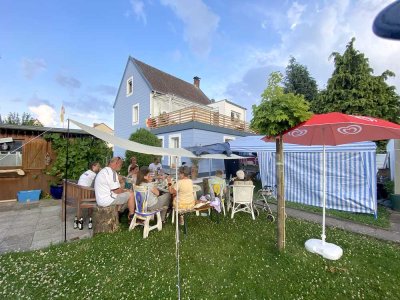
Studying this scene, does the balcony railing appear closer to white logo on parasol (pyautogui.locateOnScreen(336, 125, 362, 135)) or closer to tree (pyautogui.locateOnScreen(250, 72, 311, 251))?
white logo on parasol (pyautogui.locateOnScreen(336, 125, 362, 135))

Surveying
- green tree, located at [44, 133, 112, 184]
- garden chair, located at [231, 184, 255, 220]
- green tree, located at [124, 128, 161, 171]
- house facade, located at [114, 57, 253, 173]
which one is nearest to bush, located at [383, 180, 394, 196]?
garden chair, located at [231, 184, 255, 220]

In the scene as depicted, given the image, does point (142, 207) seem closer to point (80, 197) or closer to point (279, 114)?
point (80, 197)

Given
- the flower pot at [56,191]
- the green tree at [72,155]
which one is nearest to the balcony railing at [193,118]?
the green tree at [72,155]

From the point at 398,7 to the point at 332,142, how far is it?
13.4ft

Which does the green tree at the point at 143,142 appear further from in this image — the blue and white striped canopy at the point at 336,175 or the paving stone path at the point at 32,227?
the blue and white striped canopy at the point at 336,175

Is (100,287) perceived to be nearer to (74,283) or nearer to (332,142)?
(74,283)

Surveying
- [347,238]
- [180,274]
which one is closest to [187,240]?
[180,274]

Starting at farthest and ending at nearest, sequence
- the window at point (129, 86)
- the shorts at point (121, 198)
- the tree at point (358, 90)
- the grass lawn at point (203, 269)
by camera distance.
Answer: the window at point (129, 86) → the tree at point (358, 90) → the shorts at point (121, 198) → the grass lawn at point (203, 269)

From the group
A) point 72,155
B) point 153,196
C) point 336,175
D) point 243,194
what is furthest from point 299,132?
point 72,155

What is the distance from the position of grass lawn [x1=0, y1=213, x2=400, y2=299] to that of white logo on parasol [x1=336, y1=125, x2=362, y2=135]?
7.75ft

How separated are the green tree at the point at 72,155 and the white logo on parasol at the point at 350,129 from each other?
31.3ft

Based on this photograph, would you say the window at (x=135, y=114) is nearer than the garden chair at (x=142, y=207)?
No

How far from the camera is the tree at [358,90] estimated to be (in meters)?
17.3

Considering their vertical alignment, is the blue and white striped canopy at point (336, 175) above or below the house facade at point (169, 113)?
below
